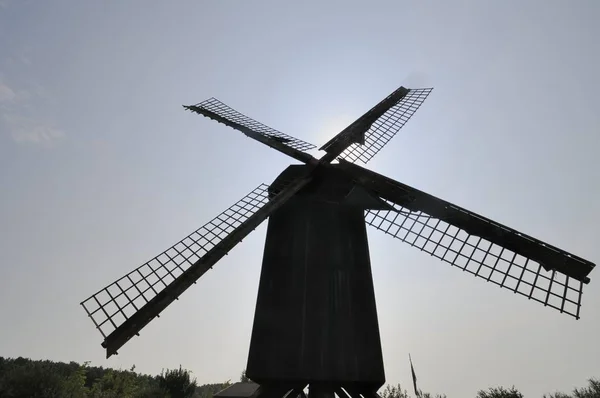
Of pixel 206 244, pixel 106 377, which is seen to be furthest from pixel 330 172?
pixel 106 377

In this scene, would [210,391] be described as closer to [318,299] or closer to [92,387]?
[92,387]

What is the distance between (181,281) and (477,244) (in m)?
6.45

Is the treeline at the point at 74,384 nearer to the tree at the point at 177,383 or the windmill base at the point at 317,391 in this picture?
the tree at the point at 177,383

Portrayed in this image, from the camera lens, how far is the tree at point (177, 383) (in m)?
28.9

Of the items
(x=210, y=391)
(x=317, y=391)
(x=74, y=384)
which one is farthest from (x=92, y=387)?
(x=317, y=391)

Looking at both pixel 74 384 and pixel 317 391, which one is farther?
pixel 74 384

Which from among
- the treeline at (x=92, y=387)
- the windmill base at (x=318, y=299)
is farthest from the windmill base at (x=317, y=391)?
the treeline at (x=92, y=387)

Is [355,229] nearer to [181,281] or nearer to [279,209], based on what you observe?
[279,209]

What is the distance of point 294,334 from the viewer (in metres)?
6.31

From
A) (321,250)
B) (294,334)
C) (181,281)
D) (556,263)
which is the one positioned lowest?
(294,334)

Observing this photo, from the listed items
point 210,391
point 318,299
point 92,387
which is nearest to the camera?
point 318,299

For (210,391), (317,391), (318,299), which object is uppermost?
(210,391)

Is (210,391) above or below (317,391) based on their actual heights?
above

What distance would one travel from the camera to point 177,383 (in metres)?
29.2
